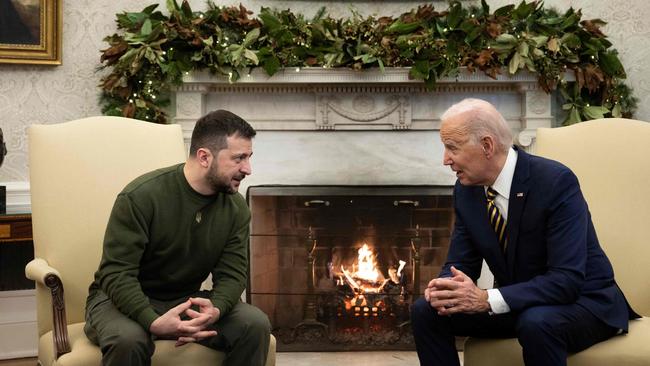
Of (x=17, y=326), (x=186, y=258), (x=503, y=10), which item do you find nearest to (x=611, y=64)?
(x=503, y=10)

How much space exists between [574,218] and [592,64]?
1.98m

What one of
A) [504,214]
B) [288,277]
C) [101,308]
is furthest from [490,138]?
[288,277]

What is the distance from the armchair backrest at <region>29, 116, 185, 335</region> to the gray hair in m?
1.14

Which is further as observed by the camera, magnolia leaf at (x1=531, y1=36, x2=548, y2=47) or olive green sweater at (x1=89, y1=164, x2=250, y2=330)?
magnolia leaf at (x1=531, y1=36, x2=548, y2=47)

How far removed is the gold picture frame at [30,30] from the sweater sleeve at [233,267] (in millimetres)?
2006

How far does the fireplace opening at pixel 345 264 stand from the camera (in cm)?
427

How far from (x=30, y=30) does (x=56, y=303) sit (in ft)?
7.02

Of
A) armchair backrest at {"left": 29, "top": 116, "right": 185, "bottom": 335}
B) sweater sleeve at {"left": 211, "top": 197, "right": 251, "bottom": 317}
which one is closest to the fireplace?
armchair backrest at {"left": 29, "top": 116, "right": 185, "bottom": 335}

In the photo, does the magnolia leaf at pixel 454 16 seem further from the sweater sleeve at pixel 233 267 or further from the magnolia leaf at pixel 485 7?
the sweater sleeve at pixel 233 267

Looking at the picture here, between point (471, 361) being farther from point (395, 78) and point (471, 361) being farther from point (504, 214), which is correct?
point (395, 78)

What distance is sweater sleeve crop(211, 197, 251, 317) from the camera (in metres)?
2.54

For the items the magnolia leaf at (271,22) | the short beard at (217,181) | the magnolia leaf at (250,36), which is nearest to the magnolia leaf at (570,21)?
the magnolia leaf at (271,22)

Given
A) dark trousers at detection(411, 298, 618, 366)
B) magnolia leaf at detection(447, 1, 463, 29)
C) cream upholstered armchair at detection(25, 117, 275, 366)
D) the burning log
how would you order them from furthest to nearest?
the burning log → magnolia leaf at detection(447, 1, 463, 29) → cream upholstered armchair at detection(25, 117, 275, 366) → dark trousers at detection(411, 298, 618, 366)

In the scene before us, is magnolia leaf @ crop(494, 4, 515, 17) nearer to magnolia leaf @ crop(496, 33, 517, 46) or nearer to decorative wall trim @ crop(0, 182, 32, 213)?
magnolia leaf @ crop(496, 33, 517, 46)
